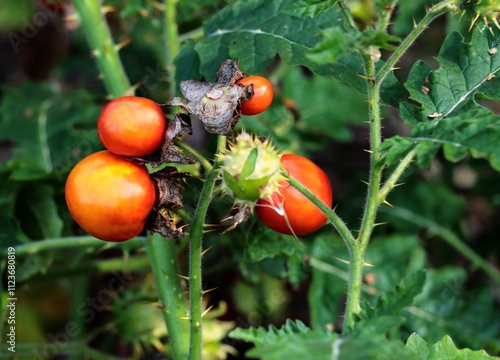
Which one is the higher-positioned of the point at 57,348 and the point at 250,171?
the point at 250,171

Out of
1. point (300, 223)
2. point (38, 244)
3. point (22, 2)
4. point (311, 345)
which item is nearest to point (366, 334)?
point (311, 345)

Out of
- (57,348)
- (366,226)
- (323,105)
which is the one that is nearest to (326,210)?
(366,226)

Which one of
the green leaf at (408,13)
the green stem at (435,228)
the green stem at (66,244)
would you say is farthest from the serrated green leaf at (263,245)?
the green leaf at (408,13)

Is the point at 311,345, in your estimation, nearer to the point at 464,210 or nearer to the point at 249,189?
the point at 249,189

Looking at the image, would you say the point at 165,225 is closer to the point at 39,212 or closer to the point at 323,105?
the point at 39,212

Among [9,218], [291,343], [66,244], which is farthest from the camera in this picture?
[9,218]

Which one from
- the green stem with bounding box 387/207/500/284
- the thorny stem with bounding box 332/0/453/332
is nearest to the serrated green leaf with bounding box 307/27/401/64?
the thorny stem with bounding box 332/0/453/332
